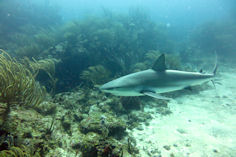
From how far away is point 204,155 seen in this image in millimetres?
3348

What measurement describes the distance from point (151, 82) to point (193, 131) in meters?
2.63

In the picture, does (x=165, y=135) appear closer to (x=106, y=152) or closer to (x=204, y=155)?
(x=204, y=155)

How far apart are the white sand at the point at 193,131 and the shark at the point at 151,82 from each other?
1.59 m

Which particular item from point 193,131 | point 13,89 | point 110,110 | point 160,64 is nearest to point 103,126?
point 110,110

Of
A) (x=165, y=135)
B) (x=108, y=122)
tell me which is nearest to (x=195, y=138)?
(x=165, y=135)

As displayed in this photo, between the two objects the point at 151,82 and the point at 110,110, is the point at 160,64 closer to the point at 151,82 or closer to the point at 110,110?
the point at 151,82

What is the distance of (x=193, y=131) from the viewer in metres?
4.38

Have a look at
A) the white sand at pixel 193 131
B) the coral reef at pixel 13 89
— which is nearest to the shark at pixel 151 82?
the white sand at pixel 193 131

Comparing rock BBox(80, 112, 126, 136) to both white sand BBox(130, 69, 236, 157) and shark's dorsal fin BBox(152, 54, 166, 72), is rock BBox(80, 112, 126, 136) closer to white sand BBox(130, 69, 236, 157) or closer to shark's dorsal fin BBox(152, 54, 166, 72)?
white sand BBox(130, 69, 236, 157)

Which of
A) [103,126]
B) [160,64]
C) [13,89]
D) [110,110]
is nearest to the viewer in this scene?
[13,89]

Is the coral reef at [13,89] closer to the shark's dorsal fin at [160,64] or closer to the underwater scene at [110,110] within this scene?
the underwater scene at [110,110]

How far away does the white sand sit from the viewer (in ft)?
11.4

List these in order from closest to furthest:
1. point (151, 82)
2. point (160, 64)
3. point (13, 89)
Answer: point (13, 89)
point (151, 82)
point (160, 64)

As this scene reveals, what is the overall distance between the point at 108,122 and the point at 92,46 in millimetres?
8760
